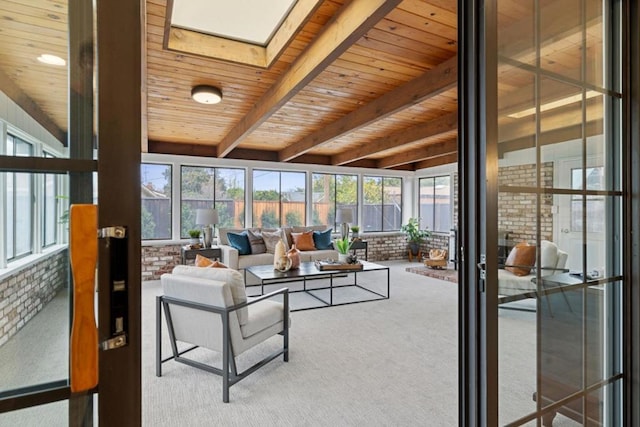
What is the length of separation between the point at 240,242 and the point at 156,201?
183 cm

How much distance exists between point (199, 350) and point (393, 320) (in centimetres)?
212

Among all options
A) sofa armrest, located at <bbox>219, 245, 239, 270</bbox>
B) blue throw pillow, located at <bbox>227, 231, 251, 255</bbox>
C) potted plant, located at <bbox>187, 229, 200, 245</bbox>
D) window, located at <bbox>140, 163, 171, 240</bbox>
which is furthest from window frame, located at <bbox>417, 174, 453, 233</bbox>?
window, located at <bbox>140, 163, 171, 240</bbox>

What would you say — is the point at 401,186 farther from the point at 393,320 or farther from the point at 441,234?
the point at 393,320

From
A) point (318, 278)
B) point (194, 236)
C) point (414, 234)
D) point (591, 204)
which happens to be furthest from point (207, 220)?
Answer: point (591, 204)

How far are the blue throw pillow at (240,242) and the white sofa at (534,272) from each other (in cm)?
505

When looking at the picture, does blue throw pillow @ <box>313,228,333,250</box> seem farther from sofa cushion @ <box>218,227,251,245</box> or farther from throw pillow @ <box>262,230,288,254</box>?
sofa cushion @ <box>218,227,251,245</box>

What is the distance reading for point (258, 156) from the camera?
700 centimetres

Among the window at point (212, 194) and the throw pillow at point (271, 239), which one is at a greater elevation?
the window at point (212, 194)

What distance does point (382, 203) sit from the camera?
8695 millimetres

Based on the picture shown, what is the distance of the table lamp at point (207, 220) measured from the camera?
232 inches

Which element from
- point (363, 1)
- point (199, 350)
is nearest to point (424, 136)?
point (363, 1)

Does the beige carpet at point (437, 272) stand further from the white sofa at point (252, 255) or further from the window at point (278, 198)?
the window at point (278, 198)

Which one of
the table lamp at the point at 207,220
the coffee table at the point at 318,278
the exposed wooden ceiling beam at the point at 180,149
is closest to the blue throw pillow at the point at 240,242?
the table lamp at the point at 207,220

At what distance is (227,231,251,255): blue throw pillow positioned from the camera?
5.89m
